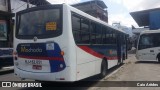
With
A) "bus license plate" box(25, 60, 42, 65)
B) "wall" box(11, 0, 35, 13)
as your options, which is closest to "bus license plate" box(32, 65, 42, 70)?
"bus license plate" box(25, 60, 42, 65)

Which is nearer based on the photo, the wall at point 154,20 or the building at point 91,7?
the wall at point 154,20

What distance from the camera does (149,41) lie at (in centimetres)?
2275

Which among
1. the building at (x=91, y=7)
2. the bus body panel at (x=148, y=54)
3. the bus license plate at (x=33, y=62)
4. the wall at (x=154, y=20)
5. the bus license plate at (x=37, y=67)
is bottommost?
the bus body panel at (x=148, y=54)

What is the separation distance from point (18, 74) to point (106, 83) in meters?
3.86

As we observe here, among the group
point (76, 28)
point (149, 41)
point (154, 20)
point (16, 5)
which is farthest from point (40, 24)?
point (154, 20)

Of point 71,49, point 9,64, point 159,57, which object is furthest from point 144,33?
point 71,49

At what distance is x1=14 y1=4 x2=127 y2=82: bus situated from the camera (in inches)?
343

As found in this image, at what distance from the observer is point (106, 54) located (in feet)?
45.1

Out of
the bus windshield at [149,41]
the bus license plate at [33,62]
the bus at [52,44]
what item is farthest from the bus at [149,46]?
the bus license plate at [33,62]

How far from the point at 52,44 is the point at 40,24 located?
92 cm

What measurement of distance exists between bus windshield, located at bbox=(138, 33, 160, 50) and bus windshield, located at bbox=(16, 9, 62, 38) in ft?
49.0

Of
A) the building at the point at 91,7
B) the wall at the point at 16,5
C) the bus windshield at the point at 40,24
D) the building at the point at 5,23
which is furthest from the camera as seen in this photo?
the building at the point at 91,7

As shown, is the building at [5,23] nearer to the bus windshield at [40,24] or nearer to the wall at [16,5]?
the wall at [16,5]

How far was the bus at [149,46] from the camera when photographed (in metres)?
22.4
